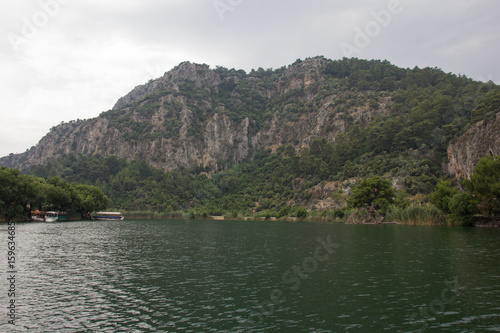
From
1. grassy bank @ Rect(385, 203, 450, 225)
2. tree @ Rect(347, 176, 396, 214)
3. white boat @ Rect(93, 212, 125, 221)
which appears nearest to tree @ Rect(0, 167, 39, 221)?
white boat @ Rect(93, 212, 125, 221)

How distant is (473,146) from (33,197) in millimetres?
145645

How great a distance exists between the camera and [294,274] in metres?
30.5

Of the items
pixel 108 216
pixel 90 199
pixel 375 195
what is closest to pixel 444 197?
pixel 375 195

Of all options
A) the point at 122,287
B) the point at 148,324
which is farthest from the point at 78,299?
the point at 148,324

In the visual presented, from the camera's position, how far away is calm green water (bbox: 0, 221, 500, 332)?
18.3 m

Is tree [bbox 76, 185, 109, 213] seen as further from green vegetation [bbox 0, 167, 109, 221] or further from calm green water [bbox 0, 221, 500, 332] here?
calm green water [bbox 0, 221, 500, 332]

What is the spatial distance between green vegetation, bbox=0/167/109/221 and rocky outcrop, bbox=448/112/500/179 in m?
135

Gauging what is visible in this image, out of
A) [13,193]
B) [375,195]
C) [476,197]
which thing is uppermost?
[13,193]

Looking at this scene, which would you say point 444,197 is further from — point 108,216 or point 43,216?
point 108,216

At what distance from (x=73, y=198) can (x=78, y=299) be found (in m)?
121

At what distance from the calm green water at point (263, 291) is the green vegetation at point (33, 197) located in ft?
189

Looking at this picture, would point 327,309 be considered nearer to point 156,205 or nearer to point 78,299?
point 78,299

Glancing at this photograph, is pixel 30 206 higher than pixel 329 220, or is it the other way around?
pixel 30 206

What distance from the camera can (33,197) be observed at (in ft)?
318
